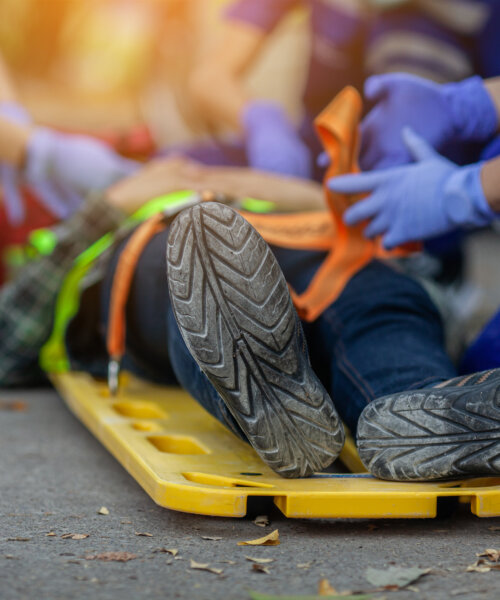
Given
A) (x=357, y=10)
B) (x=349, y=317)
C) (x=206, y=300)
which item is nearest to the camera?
(x=206, y=300)

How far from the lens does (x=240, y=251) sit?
830mm

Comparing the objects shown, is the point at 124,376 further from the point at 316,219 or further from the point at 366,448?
the point at 366,448

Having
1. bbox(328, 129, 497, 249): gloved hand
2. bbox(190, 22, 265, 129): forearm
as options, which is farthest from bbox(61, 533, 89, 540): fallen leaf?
bbox(190, 22, 265, 129): forearm

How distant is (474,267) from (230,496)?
196 cm

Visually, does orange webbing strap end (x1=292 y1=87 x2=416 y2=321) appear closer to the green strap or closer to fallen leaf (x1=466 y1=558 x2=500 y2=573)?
the green strap

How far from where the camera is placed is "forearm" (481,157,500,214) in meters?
1.12

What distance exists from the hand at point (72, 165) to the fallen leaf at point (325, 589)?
171 cm

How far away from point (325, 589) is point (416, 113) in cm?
99

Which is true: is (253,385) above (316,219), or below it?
below

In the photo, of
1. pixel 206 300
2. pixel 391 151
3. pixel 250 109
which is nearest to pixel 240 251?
pixel 206 300

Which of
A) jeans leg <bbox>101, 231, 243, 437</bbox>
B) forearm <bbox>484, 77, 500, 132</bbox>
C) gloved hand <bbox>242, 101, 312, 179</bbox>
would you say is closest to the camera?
jeans leg <bbox>101, 231, 243, 437</bbox>

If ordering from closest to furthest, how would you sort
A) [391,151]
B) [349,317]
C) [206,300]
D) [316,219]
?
[206,300] → [349,317] → [316,219] → [391,151]

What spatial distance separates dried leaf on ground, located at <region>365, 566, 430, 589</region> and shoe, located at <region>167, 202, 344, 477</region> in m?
0.17

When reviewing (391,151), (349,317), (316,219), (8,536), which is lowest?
(8,536)
